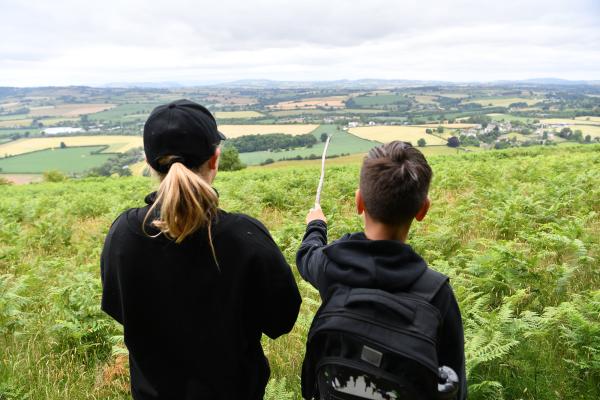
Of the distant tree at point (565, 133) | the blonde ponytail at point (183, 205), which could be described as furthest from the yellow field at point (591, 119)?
the blonde ponytail at point (183, 205)

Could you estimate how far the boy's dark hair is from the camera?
82.9 inches

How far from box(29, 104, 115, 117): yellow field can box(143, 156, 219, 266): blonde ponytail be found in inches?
4612

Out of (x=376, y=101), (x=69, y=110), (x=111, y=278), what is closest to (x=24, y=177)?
(x=111, y=278)

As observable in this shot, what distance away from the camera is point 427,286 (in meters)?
1.98

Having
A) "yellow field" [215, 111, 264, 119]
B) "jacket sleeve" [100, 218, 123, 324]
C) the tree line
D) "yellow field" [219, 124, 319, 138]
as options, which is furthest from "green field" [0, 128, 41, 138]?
"jacket sleeve" [100, 218, 123, 324]

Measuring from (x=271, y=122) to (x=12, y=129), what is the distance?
6434cm

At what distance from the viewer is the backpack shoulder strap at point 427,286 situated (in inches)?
77.1

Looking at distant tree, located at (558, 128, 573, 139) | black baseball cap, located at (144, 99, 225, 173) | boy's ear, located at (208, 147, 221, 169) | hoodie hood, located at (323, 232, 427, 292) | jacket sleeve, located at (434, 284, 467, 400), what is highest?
black baseball cap, located at (144, 99, 225, 173)

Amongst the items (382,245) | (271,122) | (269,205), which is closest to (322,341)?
(382,245)

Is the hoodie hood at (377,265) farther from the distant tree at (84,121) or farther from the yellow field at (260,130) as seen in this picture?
the distant tree at (84,121)

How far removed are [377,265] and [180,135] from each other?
3.80ft

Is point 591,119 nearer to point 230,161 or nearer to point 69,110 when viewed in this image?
point 230,161

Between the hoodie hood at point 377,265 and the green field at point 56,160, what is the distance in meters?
53.8

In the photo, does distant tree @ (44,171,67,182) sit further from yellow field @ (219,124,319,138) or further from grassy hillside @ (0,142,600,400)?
grassy hillside @ (0,142,600,400)
